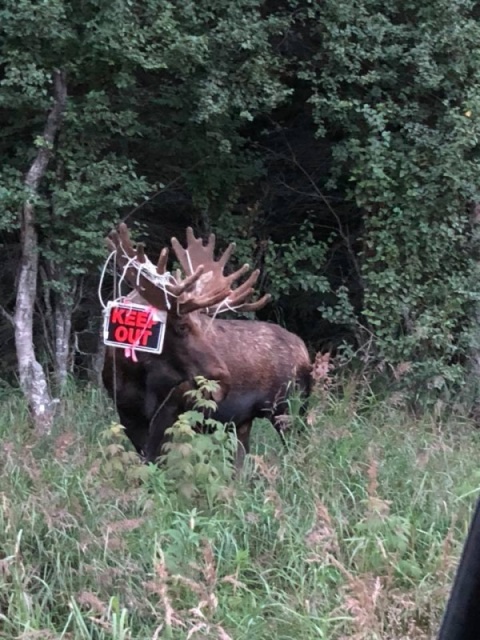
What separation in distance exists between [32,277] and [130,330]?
3.07 metres

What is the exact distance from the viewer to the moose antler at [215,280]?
6012 millimetres

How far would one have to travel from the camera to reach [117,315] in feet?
17.1

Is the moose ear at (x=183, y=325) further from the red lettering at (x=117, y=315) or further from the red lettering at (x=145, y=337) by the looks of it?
the red lettering at (x=117, y=315)

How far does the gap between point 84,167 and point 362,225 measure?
133 inches

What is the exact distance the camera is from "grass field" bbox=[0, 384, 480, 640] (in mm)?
3729

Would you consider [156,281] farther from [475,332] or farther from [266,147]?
[266,147]

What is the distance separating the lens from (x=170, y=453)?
15.7 ft

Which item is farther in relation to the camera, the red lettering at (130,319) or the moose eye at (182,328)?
the moose eye at (182,328)

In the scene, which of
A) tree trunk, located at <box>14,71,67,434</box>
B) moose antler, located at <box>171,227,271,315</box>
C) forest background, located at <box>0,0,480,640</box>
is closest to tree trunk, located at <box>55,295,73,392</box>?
forest background, located at <box>0,0,480,640</box>

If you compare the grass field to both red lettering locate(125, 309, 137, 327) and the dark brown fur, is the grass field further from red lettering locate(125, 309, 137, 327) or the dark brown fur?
red lettering locate(125, 309, 137, 327)

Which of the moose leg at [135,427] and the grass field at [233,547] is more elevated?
the moose leg at [135,427]

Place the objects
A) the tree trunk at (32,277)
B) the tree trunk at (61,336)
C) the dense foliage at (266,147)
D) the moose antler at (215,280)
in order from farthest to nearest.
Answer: the tree trunk at (61,336) → the tree trunk at (32,277) → the dense foliage at (266,147) → the moose antler at (215,280)

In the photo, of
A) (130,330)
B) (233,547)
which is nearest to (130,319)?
(130,330)

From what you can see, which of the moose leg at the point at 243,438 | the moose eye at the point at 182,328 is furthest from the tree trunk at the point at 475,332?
the moose eye at the point at 182,328
